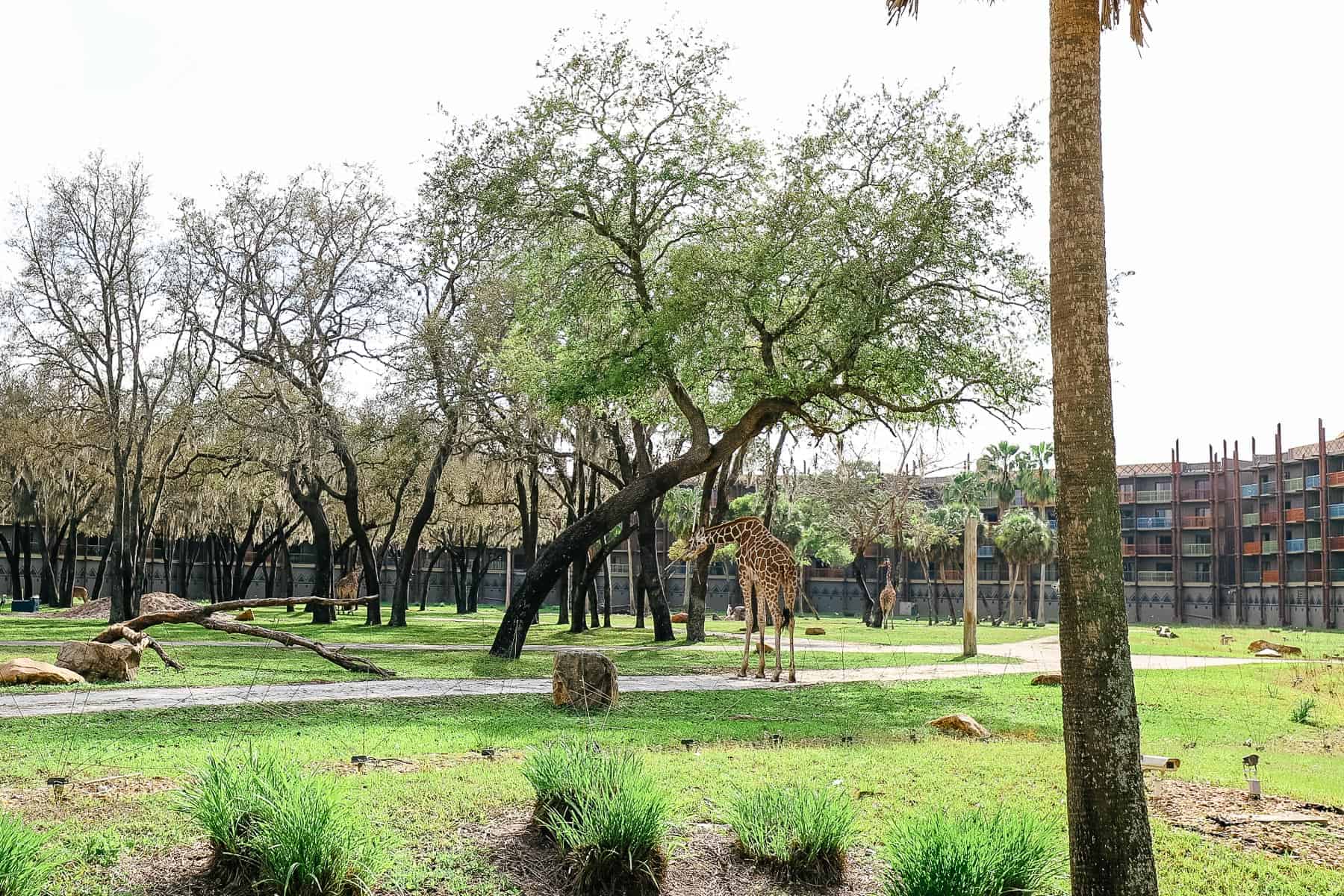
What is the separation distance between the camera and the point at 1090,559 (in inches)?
182

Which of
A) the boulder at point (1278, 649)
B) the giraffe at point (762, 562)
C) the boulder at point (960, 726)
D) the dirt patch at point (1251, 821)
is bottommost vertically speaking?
the boulder at point (1278, 649)

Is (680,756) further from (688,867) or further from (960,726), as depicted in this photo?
(960,726)

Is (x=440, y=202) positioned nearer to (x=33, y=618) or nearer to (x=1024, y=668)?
(x=1024, y=668)

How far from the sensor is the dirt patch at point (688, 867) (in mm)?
5238

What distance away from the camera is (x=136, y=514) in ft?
89.7

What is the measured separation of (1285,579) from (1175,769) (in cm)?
6657

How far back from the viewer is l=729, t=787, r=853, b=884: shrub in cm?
537

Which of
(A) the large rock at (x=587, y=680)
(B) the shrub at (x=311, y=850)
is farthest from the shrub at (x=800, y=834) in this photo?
(A) the large rock at (x=587, y=680)

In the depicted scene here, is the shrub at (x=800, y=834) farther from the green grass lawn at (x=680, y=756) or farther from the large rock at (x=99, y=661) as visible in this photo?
the large rock at (x=99, y=661)

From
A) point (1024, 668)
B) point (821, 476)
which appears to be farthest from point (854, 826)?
point (821, 476)

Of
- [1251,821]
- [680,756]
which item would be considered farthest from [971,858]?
[680,756]

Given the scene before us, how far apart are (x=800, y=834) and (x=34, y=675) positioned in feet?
35.6

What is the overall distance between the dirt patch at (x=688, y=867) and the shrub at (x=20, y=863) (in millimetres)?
1999

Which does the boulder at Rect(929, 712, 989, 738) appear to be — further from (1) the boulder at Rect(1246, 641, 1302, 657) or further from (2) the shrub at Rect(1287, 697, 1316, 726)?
(1) the boulder at Rect(1246, 641, 1302, 657)
